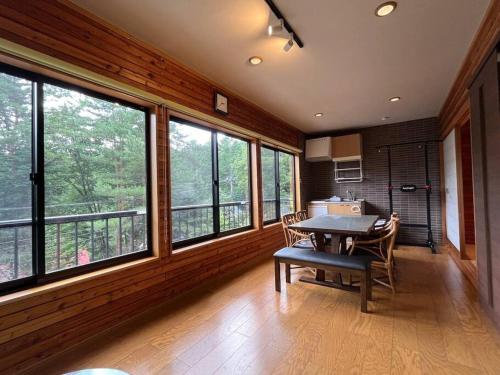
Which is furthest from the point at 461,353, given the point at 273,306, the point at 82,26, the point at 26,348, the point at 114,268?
the point at 82,26

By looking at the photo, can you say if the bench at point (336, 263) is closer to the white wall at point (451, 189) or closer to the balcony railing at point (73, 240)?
the balcony railing at point (73, 240)

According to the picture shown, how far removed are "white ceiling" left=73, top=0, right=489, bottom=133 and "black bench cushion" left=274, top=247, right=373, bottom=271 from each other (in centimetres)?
210

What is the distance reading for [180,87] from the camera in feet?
8.68

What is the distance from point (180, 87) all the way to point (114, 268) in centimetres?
192

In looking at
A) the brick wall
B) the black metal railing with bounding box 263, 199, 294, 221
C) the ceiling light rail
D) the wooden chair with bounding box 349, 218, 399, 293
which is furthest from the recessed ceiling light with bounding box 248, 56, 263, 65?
the brick wall

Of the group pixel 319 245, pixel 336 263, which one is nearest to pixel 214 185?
pixel 319 245

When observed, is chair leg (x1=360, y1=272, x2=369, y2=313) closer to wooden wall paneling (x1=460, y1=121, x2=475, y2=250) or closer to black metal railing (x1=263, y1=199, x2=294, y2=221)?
black metal railing (x1=263, y1=199, x2=294, y2=221)

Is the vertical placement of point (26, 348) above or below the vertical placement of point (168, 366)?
above

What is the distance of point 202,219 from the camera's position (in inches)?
126

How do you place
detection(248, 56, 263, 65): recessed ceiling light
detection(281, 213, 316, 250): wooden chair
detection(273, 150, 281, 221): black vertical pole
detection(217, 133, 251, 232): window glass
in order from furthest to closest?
detection(273, 150, 281, 221): black vertical pole < detection(217, 133, 251, 232): window glass < detection(281, 213, 316, 250): wooden chair < detection(248, 56, 263, 65): recessed ceiling light

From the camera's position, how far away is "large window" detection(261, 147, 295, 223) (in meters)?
A: 4.64

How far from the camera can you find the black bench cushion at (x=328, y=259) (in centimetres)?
233

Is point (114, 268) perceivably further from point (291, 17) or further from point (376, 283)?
point (376, 283)

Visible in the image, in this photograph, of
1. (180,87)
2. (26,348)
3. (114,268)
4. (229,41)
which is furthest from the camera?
(180,87)
